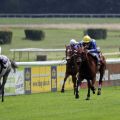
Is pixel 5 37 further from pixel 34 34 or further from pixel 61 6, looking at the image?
pixel 61 6

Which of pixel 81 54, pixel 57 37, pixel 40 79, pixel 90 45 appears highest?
pixel 57 37

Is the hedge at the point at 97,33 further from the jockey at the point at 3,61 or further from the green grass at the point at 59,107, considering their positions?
the jockey at the point at 3,61

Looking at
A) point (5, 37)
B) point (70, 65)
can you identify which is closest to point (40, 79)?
point (70, 65)

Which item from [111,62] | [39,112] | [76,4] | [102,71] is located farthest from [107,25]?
[39,112]

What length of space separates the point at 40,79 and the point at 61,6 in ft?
178

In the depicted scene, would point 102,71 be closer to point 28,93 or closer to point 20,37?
point 28,93

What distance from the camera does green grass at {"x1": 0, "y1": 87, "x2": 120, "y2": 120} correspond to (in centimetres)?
1502

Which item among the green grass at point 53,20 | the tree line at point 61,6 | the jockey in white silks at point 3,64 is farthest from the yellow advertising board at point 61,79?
the tree line at point 61,6

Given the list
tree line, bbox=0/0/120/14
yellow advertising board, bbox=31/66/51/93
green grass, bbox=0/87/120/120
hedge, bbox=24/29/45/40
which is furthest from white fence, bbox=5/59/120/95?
tree line, bbox=0/0/120/14

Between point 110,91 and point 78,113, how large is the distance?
774 cm

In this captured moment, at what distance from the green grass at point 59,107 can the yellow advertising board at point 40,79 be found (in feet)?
2.97

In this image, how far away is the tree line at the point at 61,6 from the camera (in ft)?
248

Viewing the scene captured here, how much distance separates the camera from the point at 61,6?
252ft

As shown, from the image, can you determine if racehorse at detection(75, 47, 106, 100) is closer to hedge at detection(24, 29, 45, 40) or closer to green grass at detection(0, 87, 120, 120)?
green grass at detection(0, 87, 120, 120)
